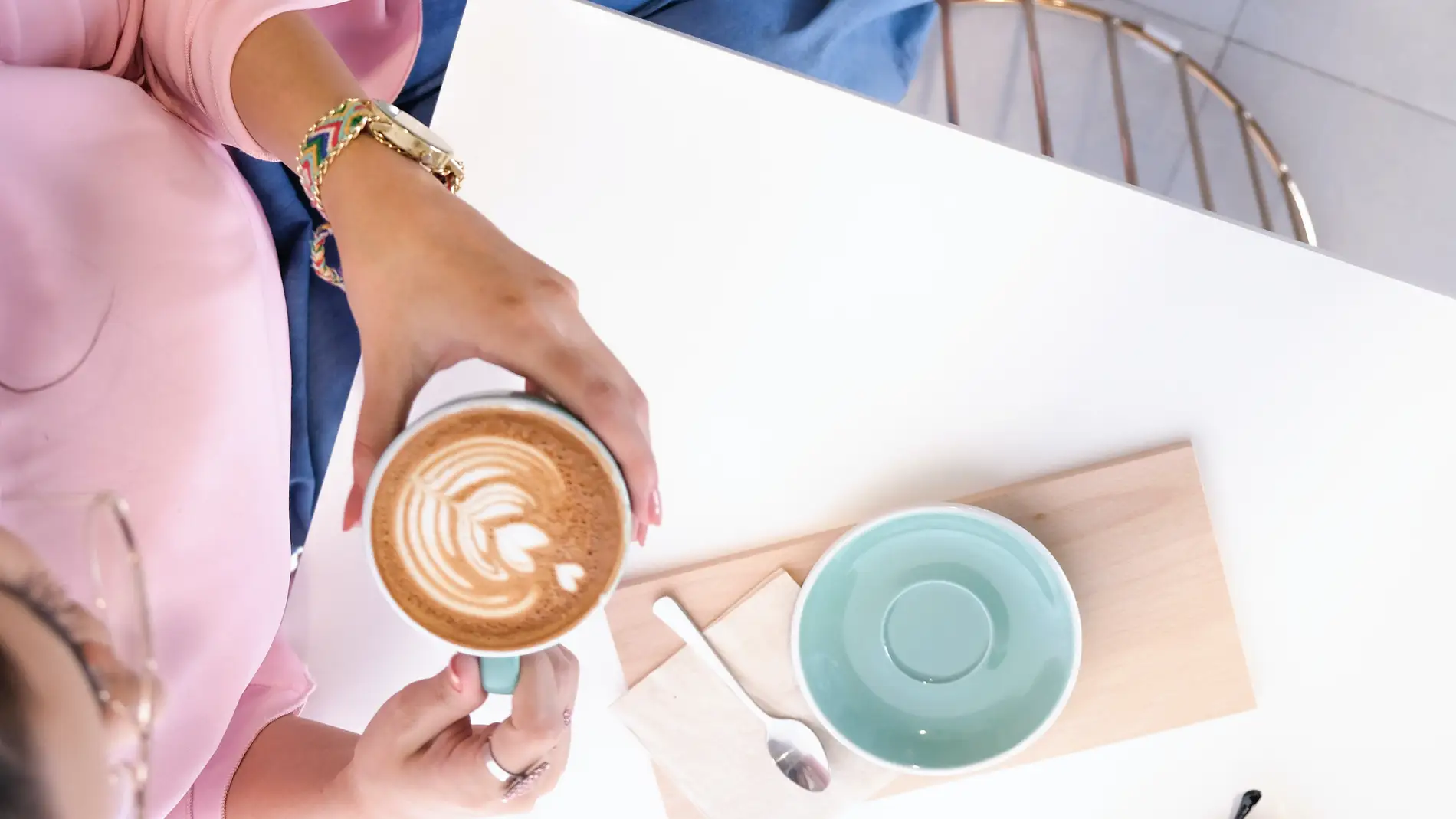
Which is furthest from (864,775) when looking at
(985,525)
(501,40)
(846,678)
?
(501,40)

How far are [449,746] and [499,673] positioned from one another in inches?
5.4

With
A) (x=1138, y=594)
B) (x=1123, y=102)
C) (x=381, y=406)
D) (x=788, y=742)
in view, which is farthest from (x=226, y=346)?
(x=1123, y=102)

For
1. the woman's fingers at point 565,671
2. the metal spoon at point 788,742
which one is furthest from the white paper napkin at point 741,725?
the woman's fingers at point 565,671

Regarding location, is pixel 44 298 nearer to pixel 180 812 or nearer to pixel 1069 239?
pixel 180 812

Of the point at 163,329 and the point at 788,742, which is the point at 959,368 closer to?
the point at 788,742

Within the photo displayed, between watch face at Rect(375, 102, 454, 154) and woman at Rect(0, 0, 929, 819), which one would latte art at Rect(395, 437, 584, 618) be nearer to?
woman at Rect(0, 0, 929, 819)

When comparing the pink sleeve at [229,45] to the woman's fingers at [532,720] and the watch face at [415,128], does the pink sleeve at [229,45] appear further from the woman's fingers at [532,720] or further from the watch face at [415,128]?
the woman's fingers at [532,720]

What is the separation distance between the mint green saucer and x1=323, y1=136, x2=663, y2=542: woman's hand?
18cm

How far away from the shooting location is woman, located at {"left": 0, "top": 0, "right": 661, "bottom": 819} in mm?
581

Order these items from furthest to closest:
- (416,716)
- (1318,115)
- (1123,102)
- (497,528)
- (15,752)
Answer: (1318,115) → (1123,102) → (416,716) → (497,528) → (15,752)

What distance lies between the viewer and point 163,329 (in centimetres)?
63

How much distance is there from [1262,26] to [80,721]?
1744mm

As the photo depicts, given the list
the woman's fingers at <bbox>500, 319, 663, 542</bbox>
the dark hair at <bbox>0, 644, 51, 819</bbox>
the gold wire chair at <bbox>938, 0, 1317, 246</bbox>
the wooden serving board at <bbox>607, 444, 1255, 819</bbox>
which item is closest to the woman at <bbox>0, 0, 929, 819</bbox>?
the woman's fingers at <bbox>500, 319, 663, 542</bbox>

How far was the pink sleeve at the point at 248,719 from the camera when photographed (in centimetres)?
71
